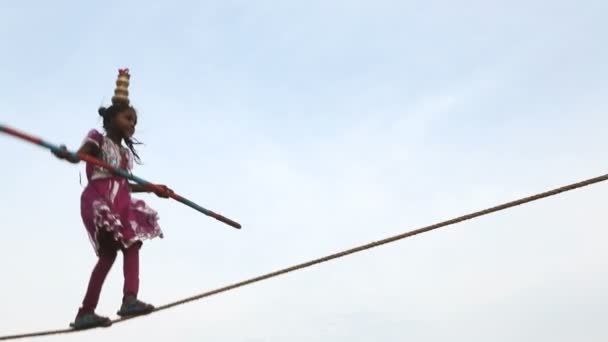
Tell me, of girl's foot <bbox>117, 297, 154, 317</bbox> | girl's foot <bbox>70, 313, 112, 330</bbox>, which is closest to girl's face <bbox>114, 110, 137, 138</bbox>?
girl's foot <bbox>117, 297, 154, 317</bbox>

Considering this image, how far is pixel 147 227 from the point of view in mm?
6031

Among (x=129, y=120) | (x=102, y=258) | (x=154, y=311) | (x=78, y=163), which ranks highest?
(x=129, y=120)

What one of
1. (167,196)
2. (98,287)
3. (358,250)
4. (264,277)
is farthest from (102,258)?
(358,250)

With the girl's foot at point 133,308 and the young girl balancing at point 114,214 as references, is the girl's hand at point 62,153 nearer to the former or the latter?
the young girl balancing at point 114,214

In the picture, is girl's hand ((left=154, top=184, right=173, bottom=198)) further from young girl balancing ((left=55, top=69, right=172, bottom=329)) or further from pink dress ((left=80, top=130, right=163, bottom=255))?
pink dress ((left=80, top=130, right=163, bottom=255))

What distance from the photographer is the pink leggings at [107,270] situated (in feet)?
19.5

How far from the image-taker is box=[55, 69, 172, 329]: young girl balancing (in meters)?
5.88

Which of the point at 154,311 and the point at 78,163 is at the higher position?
the point at 78,163

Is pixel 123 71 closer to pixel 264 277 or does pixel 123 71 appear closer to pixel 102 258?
pixel 102 258

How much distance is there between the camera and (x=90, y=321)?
5875mm

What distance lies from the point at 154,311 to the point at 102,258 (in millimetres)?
493

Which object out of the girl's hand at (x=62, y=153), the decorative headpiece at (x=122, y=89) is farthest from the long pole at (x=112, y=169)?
the decorative headpiece at (x=122, y=89)

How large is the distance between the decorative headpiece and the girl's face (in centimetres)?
8

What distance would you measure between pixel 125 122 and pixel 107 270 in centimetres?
98
